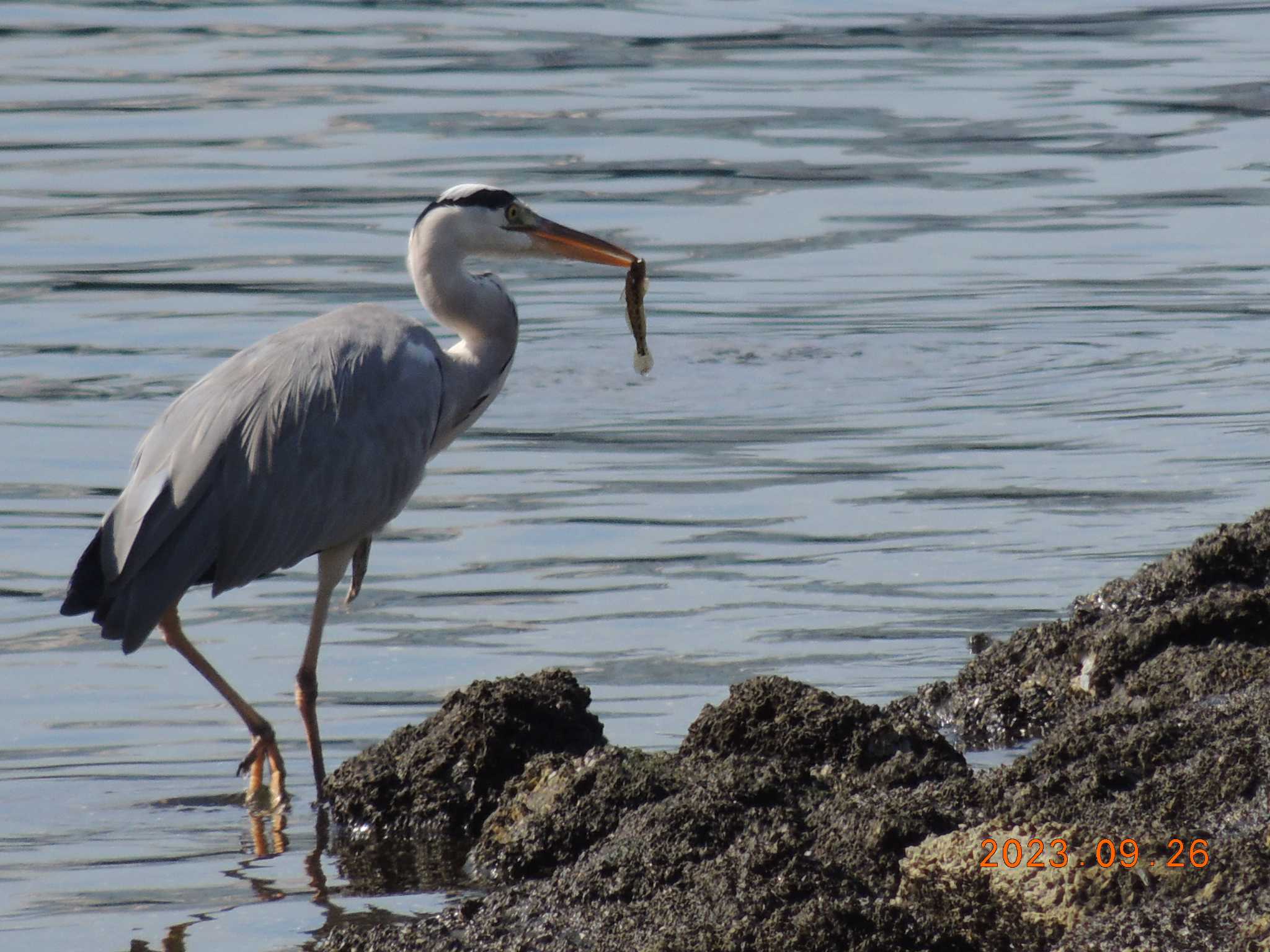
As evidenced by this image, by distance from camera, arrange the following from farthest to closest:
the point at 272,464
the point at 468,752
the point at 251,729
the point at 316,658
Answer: the point at 272,464 < the point at 316,658 < the point at 251,729 < the point at 468,752

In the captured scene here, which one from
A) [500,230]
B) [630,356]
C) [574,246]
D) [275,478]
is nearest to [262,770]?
[275,478]

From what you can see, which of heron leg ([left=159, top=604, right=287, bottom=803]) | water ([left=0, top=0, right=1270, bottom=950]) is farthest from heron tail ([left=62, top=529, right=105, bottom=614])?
water ([left=0, top=0, right=1270, bottom=950])

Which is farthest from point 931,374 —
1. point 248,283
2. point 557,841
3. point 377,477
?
point 557,841

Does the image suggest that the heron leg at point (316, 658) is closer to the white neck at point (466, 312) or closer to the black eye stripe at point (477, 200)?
the white neck at point (466, 312)

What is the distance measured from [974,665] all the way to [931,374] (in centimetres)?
608

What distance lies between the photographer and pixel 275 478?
288 inches

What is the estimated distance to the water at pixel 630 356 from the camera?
24.9ft

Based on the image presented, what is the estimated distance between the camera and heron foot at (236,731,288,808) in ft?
22.4

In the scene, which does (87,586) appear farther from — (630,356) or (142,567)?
(630,356)

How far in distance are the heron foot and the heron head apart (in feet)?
7.06

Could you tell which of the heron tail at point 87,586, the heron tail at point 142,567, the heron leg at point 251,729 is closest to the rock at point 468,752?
the heron leg at point 251,729

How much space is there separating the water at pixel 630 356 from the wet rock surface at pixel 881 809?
1.44ft

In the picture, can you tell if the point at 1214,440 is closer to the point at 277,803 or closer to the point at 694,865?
the point at 277,803

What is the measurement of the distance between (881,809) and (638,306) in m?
3.74
